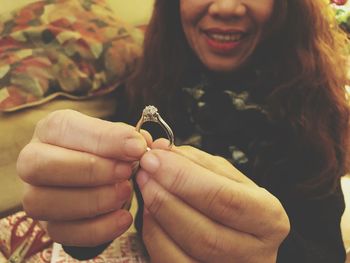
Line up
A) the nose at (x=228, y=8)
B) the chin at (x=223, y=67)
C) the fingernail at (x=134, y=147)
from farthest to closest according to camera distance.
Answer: the chin at (x=223, y=67) < the nose at (x=228, y=8) < the fingernail at (x=134, y=147)

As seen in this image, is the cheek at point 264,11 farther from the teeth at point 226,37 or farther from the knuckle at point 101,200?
the knuckle at point 101,200

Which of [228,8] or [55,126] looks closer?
[55,126]

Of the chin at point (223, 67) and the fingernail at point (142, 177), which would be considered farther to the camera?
the chin at point (223, 67)

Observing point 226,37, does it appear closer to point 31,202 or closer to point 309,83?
point 309,83

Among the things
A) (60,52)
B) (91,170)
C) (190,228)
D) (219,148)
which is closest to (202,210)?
(190,228)

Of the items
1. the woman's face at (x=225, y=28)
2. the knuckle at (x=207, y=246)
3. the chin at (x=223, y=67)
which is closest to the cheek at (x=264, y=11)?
the woman's face at (x=225, y=28)

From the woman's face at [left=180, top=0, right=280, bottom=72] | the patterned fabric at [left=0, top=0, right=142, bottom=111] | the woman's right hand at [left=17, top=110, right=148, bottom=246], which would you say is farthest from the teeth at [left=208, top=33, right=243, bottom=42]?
the woman's right hand at [left=17, top=110, right=148, bottom=246]
